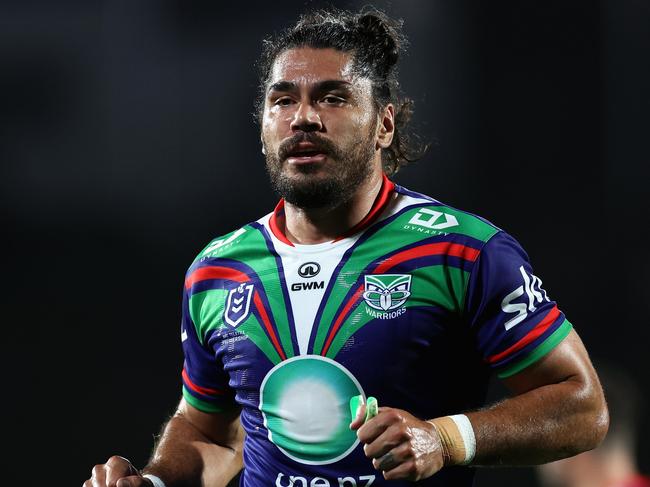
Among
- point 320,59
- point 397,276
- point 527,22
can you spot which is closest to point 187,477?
point 397,276

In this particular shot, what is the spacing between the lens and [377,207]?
7.73 ft

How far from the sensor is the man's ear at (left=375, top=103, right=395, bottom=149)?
2508mm

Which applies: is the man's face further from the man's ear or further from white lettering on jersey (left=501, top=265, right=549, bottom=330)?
white lettering on jersey (left=501, top=265, right=549, bottom=330)

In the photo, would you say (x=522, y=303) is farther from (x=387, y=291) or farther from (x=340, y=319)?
(x=340, y=319)

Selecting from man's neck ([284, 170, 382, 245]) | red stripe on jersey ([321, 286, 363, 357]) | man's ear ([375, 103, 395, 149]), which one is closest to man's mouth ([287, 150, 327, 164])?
man's neck ([284, 170, 382, 245])

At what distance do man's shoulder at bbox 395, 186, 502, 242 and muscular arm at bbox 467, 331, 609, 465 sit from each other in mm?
324

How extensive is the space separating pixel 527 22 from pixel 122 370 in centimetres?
281

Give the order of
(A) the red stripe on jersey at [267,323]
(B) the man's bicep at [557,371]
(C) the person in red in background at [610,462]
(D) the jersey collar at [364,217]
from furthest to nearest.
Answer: (C) the person in red in background at [610,462] → (D) the jersey collar at [364,217] → (A) the red stripe on jersey at [267,323] → (B) the man's bicep at [557,371]

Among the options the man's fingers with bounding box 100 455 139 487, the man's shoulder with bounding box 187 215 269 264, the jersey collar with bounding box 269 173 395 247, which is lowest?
the man's fingers with bounding box 100 455 139 487

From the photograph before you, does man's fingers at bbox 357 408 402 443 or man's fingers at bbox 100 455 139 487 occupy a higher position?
man's fingers at bbox 357 408 402 443

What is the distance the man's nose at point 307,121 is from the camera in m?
2.29

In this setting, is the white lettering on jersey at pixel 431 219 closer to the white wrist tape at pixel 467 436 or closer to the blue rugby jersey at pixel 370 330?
the blue rugby jersey at pixel 370 330

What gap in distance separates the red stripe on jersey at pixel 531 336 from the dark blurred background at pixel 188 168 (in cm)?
261

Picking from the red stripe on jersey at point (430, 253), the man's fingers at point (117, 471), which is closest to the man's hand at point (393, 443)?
the red stripe on jersey at point (430, 253)
